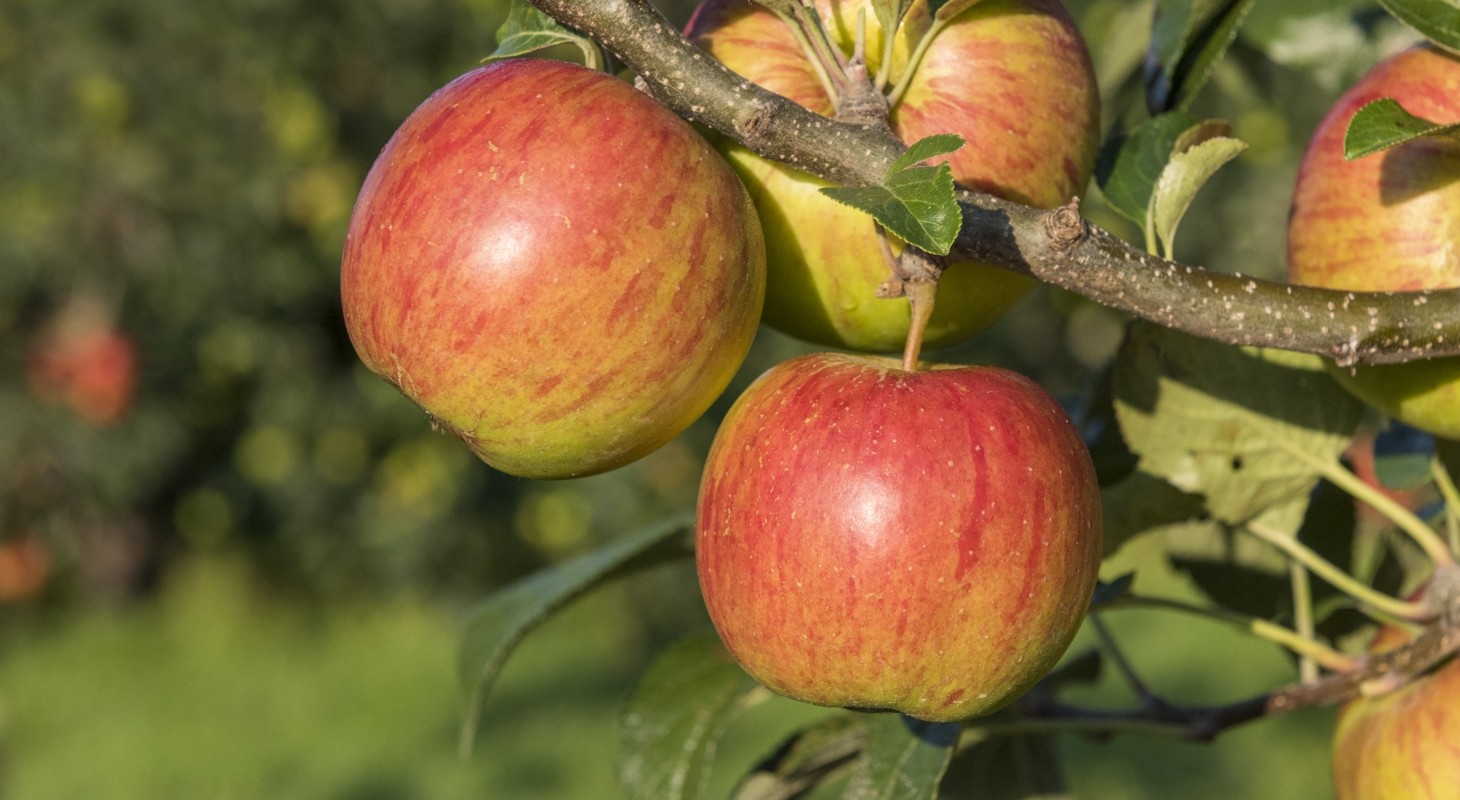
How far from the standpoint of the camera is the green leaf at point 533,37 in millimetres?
746

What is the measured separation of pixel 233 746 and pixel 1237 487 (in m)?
3.03

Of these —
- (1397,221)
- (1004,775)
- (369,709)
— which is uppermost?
(1397,221)

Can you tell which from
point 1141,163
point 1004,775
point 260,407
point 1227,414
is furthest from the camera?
point 260,407

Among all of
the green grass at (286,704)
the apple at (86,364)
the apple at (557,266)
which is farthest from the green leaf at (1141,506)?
the apple at (86,364)

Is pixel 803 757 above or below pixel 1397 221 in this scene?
below

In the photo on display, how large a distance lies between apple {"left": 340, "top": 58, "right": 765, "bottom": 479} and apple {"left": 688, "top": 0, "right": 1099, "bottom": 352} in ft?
0.18

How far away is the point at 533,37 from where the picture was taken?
761mm

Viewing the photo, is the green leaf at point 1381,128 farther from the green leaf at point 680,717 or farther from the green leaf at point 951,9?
the green leaf at point 680,717

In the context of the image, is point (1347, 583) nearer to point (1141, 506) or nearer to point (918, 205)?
point (1141, 506)

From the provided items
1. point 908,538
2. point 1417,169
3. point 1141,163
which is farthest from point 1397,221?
point 908,538

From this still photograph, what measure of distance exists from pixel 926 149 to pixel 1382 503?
44cm

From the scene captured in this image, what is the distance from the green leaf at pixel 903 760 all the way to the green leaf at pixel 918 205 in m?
0.37

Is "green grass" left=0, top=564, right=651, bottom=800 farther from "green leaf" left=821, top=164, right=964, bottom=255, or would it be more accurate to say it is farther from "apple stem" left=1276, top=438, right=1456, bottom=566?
"green leaf" left=821, top=164, right=964, bottom=255

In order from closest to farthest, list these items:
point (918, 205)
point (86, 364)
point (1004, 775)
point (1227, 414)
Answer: point (918, 205) < point (1227, 414) < point (1004, 775) < point (86, 364)
